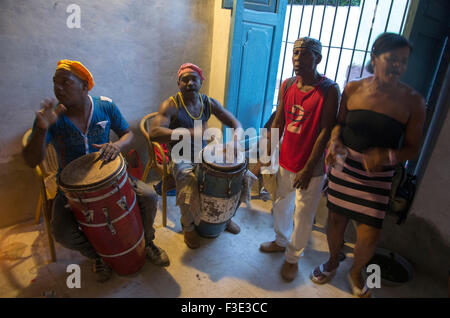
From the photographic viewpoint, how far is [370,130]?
6.19 feet

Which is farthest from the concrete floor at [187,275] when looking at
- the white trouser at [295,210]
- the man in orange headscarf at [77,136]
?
the white trouser at [295,210]

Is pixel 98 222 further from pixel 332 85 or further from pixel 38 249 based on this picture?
pixel 332 85

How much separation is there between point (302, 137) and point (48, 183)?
2.00m

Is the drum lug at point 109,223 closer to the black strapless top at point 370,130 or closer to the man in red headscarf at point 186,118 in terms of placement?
the man in red headscarf at point 186,118

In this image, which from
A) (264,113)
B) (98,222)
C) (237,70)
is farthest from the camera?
(264,113)

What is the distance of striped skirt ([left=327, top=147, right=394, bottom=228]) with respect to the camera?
6.44 ft

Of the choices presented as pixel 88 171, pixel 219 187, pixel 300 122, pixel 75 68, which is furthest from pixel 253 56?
pixel 88 171

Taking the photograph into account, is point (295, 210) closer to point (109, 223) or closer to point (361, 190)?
point (361, 190)

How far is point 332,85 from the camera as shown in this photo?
1.98 m

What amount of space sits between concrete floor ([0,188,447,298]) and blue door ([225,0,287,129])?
1660 millimetres

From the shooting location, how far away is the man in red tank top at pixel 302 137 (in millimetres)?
1983

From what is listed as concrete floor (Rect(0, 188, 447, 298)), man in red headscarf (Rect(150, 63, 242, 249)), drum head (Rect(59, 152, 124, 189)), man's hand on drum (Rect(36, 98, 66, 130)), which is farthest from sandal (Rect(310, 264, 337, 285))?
man's hand on drum (Rect(36, 98, 66, 130))

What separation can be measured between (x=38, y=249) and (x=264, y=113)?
9.32 feet
